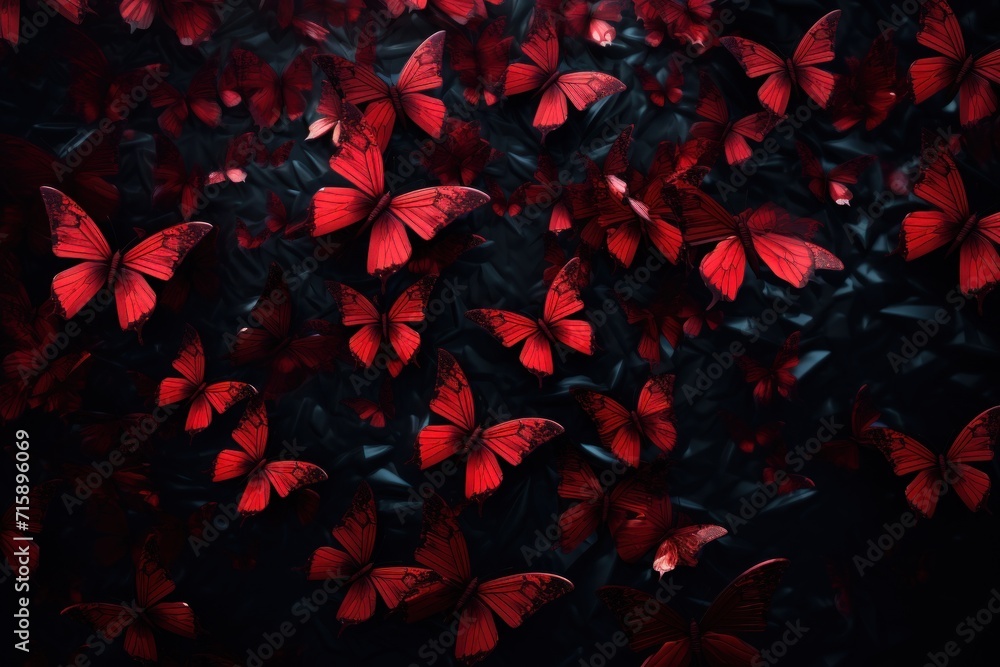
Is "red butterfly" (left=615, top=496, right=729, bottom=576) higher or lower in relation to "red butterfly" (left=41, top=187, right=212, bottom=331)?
lower

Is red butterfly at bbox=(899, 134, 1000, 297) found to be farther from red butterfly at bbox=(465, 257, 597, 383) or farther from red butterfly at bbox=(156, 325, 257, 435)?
red butterfly at bbox=(156, 325, 257, 435)

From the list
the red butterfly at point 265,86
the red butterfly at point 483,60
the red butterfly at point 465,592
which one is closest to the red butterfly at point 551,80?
the red butterfly at point 483,60

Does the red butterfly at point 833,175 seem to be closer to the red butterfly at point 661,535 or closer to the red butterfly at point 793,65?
the red butterfly at point 793,65

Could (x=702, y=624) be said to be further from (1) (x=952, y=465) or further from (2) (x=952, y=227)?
(2) (x=952, y=227)

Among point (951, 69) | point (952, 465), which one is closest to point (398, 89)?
point (951, 69)

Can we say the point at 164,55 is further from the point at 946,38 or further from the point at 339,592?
the point at 946,38

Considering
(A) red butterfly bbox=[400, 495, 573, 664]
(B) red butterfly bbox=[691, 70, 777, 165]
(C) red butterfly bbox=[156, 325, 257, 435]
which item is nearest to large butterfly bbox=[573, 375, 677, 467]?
(A) red butterfly bbox=[400, 495, 573, 664]
